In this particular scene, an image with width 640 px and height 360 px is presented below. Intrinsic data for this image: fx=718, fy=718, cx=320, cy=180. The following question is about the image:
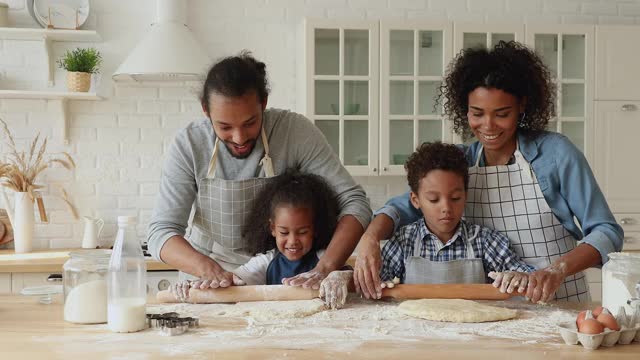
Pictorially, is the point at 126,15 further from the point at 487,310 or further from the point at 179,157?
the point at 487,310

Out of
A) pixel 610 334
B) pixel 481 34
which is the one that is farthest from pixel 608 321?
pixel 481 34

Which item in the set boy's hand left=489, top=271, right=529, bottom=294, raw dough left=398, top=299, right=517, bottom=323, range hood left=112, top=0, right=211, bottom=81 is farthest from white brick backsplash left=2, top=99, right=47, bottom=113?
boy's hand left=489, top=271, right=529, bottom=294

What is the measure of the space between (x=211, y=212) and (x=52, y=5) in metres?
2.22

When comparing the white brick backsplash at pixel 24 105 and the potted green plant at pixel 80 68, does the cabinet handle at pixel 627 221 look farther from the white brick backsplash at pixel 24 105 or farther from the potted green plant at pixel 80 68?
the white brick backsplash at pixel 24 105

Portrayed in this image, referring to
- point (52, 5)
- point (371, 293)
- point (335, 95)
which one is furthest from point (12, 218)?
point (371, 293)

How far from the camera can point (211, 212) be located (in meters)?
2.28

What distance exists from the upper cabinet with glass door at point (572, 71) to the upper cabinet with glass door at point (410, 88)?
1.86ft

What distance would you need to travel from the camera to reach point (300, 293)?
1.89 meters

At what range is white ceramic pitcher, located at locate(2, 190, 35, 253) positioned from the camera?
3.79 metres

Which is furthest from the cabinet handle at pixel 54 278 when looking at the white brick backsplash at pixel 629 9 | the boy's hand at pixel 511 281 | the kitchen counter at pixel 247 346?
the white brick backsplash at pixel 629 9

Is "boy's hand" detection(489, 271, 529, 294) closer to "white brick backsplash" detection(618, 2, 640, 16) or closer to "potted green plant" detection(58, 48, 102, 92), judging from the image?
"potted green plant" detection(58, 48, 102, 92)

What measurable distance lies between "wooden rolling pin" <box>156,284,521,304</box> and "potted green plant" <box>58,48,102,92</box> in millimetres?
2251

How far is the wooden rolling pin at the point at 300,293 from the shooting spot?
6.08 ft

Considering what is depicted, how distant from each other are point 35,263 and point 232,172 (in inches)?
66.0
